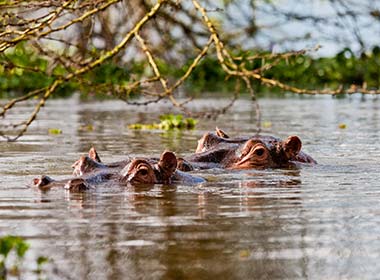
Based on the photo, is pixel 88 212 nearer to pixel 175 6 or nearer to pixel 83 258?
pixel 83 258

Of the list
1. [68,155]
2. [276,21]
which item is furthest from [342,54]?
[68,155]

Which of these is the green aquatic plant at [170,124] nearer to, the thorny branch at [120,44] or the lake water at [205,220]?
the thorny branch at [120,44]

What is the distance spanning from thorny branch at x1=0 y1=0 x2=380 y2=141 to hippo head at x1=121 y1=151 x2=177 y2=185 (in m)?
0.67

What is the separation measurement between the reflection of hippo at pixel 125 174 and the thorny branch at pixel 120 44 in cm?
41

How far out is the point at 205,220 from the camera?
18.7ft

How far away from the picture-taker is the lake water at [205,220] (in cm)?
Answer: 453

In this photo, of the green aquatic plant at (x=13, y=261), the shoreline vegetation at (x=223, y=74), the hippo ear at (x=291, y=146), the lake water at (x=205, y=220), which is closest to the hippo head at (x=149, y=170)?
the lake water at (x=205, y=220)

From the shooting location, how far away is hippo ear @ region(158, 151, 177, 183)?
23.3ft

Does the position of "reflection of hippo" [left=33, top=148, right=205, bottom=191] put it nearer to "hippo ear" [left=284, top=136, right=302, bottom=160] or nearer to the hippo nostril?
the hippo nostril

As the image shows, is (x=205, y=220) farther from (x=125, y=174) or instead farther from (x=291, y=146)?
(x=291, y=146)

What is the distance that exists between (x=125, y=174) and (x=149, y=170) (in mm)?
176

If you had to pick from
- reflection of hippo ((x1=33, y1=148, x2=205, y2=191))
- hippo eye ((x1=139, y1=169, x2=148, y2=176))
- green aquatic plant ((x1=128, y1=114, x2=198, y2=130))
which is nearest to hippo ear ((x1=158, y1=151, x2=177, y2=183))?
reflection of hippo ((x1=33, y1=148, x2=205, y2=191))

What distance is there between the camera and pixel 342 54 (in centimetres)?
2372

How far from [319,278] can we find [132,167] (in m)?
2.88
